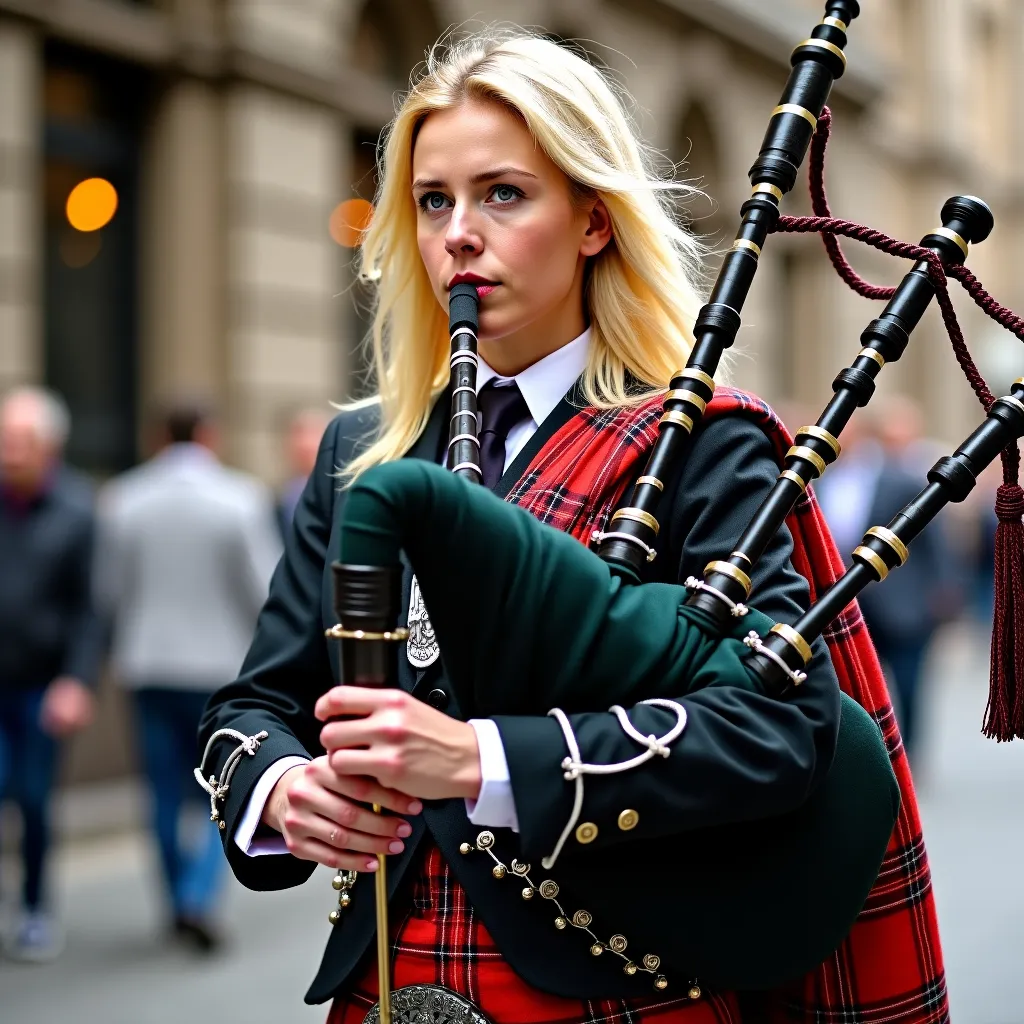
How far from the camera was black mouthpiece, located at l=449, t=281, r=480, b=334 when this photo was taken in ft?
6.23

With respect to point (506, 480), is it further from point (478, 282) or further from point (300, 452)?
point (300, 452)

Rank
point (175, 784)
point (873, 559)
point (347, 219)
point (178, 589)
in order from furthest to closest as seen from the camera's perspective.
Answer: point (347, 219) → point (178, 589) → point (175, 784) → point (873, 559)

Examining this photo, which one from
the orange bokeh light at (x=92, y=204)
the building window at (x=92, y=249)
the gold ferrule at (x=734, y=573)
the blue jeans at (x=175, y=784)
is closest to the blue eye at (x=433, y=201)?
the gold ferrule at (x=734, y=573)

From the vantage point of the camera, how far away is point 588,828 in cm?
159

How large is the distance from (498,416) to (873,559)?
0.59m

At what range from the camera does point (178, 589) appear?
6297 mm

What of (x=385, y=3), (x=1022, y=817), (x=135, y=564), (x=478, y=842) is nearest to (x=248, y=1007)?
(x=135, y=564)

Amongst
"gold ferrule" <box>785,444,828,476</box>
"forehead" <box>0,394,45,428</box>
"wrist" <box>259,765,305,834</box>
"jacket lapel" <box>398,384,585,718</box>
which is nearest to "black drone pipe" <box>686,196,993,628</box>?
"gold ferrule" <box>785,444,828,476</box>

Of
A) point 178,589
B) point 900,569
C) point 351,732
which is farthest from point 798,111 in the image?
point 900,569

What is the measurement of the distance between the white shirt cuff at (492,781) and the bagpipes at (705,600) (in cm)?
5

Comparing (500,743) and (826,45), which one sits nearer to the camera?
(500,743)

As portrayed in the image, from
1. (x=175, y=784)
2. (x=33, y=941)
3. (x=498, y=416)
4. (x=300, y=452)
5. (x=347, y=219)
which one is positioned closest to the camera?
(x=498, y=416)

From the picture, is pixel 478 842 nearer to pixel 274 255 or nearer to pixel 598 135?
pixel 598 135

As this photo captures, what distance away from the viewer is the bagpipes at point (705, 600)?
5.04 ft
